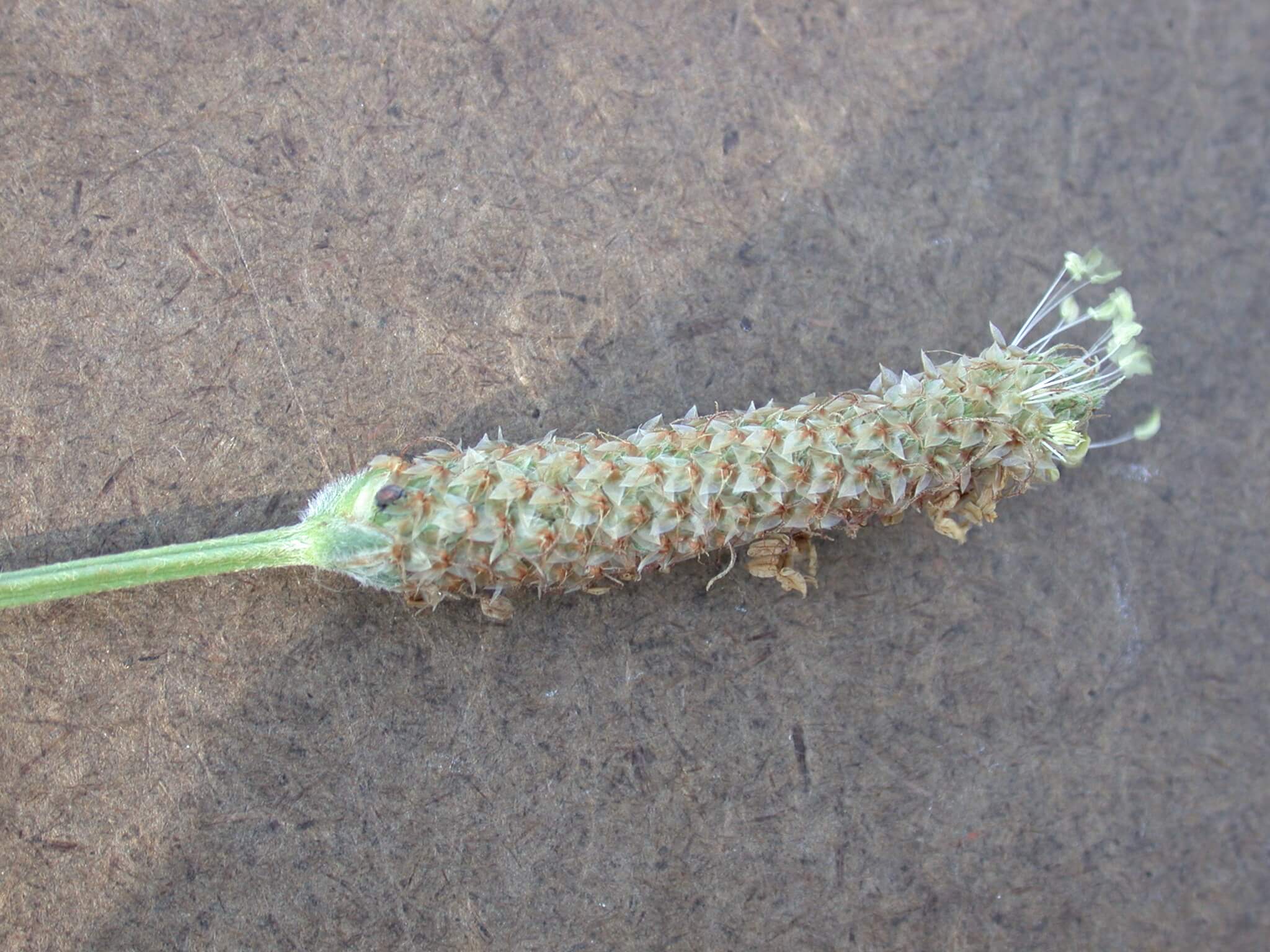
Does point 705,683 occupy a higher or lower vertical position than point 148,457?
lower

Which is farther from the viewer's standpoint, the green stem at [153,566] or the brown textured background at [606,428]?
the brown textured background at [606,428]

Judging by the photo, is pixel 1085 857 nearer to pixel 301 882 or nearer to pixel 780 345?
pixel 780 345

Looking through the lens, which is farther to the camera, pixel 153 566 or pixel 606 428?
pixel 606 428

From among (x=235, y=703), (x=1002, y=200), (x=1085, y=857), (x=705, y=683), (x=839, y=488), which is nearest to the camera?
(x=839, y=488)

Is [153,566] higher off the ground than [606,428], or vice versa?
[153,566]

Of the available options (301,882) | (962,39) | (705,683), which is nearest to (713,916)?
(705,683)
